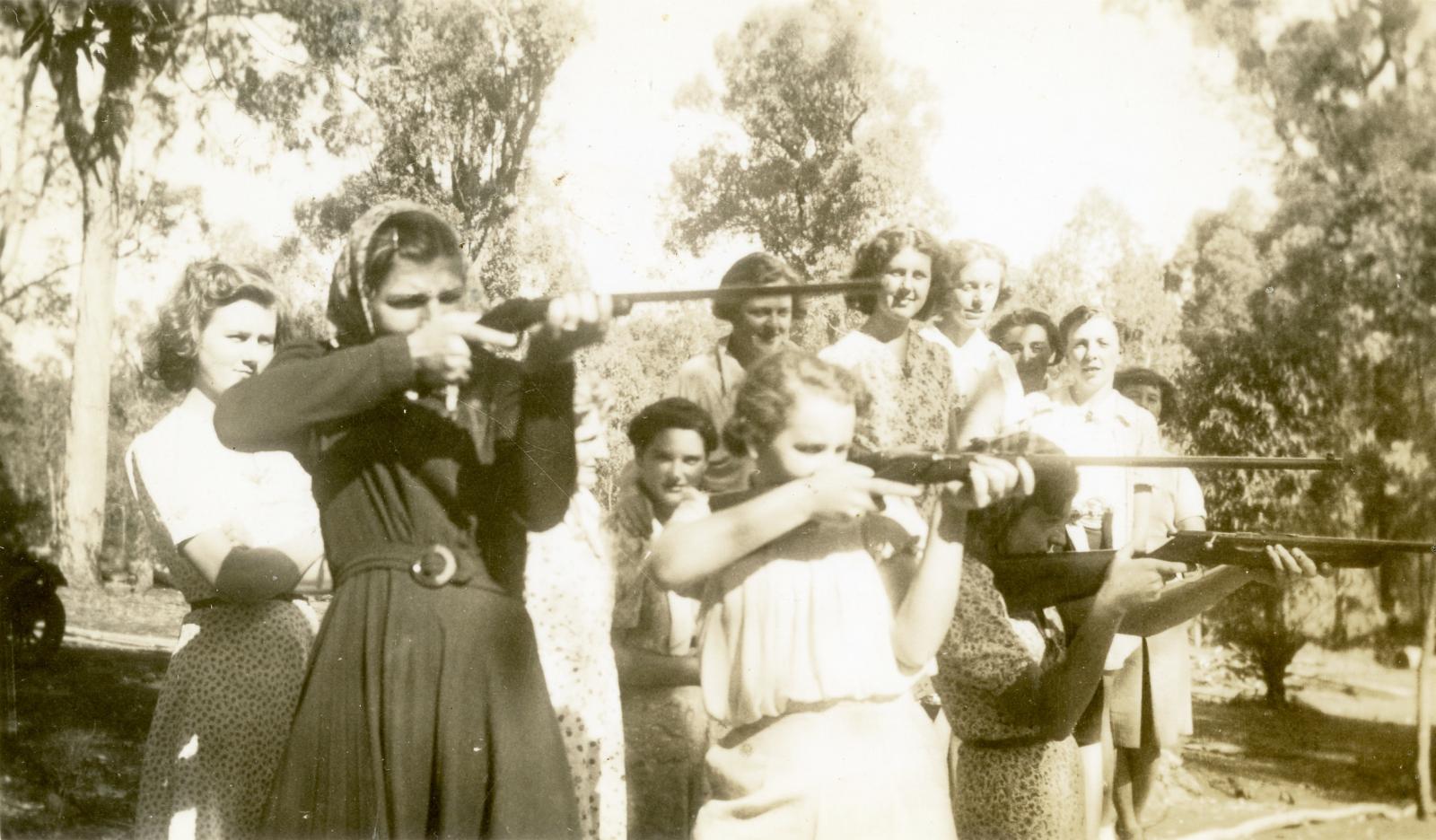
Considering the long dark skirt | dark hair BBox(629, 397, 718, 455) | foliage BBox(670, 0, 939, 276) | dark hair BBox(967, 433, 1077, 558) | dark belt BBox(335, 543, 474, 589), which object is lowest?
the long dark skirt

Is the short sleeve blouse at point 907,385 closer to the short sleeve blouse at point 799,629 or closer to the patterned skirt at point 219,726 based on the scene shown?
the short sleeve blouse at point 799,629

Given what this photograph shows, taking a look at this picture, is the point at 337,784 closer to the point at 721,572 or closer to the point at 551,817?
the point at 551,817

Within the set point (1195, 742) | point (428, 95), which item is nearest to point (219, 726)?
point (428, 95)

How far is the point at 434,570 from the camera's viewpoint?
195 cm

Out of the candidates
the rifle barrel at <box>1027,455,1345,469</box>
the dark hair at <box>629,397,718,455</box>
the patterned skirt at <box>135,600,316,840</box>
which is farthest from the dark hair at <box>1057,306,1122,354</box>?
the patterned skirt at <box>135,600,316,840</box>

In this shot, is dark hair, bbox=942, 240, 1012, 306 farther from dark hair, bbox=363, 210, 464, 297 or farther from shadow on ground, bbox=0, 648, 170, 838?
shadow on ground, bbox=0, 648, 170, 838

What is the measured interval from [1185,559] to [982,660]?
0.72 m

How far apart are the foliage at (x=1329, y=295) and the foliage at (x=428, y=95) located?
235cm

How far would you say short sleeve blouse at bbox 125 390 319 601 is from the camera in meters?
2.69

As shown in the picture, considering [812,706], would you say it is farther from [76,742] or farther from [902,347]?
[76,742]

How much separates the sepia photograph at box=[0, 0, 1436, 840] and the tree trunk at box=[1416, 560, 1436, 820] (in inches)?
1.6

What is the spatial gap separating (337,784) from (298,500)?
119cm

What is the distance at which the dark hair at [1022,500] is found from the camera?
2463mm

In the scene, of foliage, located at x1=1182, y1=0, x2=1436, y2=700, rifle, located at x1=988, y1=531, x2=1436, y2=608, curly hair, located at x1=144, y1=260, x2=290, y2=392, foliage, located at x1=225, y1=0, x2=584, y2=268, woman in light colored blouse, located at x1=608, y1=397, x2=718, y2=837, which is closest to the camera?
rifle, located at x1=988, y1=531, x2=1436, y2=608
